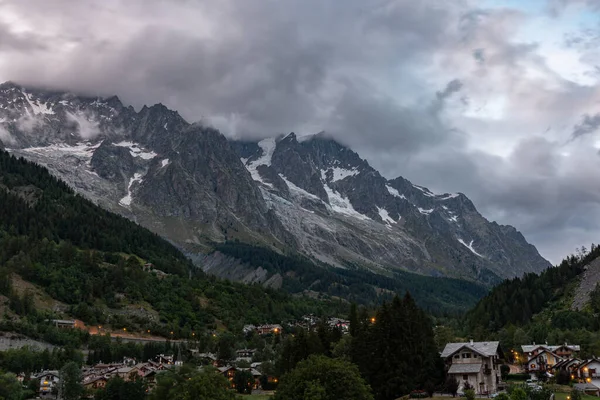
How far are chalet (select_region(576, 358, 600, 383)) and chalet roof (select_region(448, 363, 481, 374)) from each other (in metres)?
24.6

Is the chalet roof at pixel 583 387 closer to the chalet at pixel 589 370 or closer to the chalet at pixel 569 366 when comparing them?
the chalet at pixel 589 370

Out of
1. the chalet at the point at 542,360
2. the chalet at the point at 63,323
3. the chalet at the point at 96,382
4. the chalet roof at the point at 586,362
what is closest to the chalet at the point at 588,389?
the chalet roof at the point at 586,362

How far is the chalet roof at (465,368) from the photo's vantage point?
91.8m

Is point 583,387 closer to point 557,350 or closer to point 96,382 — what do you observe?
point 557,350

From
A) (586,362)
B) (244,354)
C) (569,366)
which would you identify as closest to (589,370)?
(586,362)

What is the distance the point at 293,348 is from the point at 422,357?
82.4ft

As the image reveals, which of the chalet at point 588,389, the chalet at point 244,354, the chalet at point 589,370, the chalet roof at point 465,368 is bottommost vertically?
the chalet at point 588,389

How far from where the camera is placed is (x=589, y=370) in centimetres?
10600

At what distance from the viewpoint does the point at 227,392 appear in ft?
262

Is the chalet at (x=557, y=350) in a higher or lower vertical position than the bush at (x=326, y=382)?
higher

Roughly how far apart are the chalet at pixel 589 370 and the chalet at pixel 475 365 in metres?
16.6

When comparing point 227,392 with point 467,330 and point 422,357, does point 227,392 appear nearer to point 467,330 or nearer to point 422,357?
point 422,357

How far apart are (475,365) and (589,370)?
2672 centimetres

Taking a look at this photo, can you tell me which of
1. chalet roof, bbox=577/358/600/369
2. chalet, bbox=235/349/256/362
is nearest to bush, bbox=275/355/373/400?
chalet roof, bbox=577/358/600/369
